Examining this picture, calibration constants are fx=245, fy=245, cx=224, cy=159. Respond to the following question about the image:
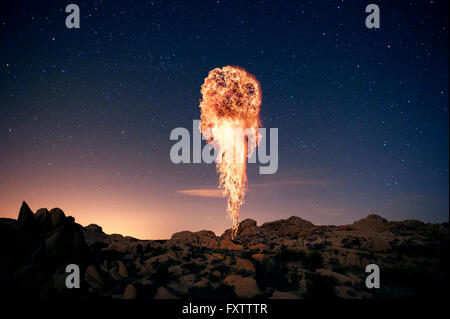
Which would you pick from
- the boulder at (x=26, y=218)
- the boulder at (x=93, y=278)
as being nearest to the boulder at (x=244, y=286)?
the boulder at (x=93, y=278)

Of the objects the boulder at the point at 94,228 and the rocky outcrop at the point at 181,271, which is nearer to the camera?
the rocky outcrop at the point at 181,271

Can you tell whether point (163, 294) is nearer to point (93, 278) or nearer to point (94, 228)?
point (93, 278)

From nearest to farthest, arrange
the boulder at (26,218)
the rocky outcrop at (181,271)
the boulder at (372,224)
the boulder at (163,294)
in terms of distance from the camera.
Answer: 1. the boulder at (163,294)
2. the rocky outcrop at (181,271)
3. the boulder at (26,218)
4. the boulder at (372,224)

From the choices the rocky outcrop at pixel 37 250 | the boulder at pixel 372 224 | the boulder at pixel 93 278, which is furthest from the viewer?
the boulder at pixel 372 224

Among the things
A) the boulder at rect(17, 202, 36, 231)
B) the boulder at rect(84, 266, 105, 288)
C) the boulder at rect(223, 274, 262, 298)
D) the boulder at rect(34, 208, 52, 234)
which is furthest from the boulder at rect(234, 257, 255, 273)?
the boulder at rect(17, 202, 36, 231)

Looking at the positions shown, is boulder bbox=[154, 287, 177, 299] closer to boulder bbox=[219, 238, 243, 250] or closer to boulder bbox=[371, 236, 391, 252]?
boulder bbox=[219, 238, 243, 250]

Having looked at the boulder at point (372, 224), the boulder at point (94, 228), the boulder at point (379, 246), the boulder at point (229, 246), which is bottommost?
the boulder at point (94, 228)

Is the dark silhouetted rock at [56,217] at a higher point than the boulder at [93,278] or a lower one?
higher

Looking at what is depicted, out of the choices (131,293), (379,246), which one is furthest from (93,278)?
(379,246)

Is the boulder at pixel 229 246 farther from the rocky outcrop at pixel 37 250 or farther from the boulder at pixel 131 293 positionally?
the boulder at pixel 131 293
